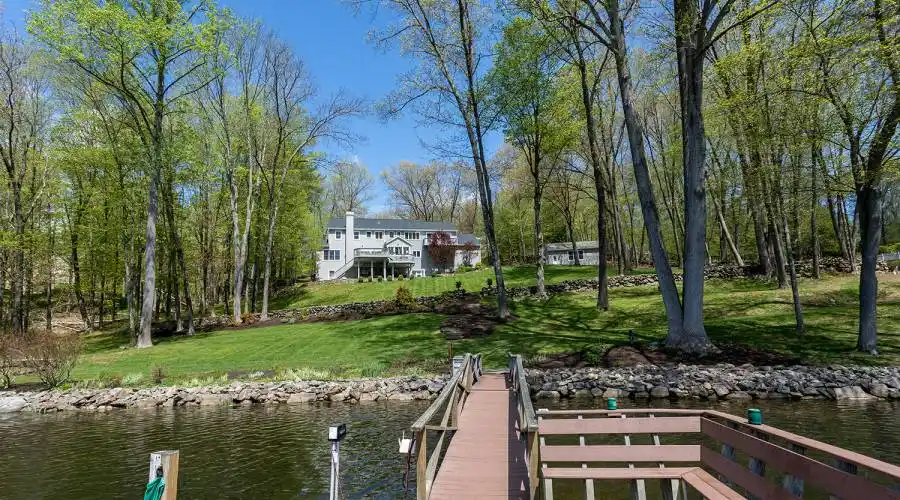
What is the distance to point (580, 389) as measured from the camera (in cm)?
1323

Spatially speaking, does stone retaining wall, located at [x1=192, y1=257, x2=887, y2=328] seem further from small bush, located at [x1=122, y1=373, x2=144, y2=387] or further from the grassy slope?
small bush, located at [x1=122, y1=373, x2=144, y2=387]

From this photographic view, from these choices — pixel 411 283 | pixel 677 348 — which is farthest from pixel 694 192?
pixel 411 283

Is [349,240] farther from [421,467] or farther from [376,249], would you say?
[421,467]

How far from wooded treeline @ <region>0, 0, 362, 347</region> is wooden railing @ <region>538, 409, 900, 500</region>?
82.1 ft

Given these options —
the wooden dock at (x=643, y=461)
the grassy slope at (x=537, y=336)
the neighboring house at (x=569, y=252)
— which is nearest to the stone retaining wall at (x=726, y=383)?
the grassy slope at (x=537, y=336)

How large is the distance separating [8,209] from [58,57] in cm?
1420

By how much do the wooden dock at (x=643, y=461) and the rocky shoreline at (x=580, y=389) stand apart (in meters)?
4.59

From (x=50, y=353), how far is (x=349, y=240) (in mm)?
40369

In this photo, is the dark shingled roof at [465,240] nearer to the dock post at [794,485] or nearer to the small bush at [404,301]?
the small bush at [404,301]

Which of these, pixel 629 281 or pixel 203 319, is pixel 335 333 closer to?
pixel 203 319

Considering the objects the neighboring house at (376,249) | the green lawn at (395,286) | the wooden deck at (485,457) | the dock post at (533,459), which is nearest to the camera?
the dock post at (533,459)

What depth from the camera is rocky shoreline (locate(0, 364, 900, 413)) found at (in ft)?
40.0

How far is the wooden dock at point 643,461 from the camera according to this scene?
3096mm

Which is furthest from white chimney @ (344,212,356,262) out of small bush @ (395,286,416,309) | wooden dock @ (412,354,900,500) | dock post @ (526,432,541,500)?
dock post @ (526,432,541,500)
